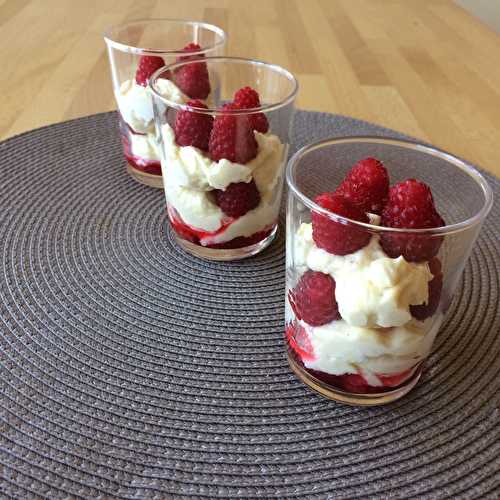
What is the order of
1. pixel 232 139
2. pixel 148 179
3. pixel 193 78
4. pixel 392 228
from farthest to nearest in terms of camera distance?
1. pixel 148 179
2. pixel 193 78
3. pixel 232 139
4. pixel 392 228

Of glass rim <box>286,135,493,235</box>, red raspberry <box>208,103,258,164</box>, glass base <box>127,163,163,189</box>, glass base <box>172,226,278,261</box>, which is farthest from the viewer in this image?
glass base <box>127,163,163,189</box>

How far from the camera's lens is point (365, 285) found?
477mm

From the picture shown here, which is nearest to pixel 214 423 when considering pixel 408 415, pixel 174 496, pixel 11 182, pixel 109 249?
pixel 174 496

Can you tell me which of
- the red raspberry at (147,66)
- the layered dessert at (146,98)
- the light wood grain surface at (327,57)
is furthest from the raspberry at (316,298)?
the light wood grain surface at (327,57)

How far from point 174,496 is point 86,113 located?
818 mm

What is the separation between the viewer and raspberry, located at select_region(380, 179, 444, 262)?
0.47 metres

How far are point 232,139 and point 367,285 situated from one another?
261 millimetres

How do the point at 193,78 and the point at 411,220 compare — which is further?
the point at 193,78

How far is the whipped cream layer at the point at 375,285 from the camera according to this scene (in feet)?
1.55

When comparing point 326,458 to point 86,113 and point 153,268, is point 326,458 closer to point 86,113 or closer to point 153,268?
point 153,268

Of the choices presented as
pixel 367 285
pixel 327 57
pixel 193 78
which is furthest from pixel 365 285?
pixel 327 57

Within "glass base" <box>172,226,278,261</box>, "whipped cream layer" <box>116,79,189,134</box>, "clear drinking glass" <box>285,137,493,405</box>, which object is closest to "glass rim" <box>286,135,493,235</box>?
"clear drinking glass" <box>285,137,493,405</box>

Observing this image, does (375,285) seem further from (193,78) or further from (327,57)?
(327,57)

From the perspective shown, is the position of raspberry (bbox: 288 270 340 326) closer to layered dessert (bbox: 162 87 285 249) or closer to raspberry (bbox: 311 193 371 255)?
raspberry (bbox: 311 193 371 255)
